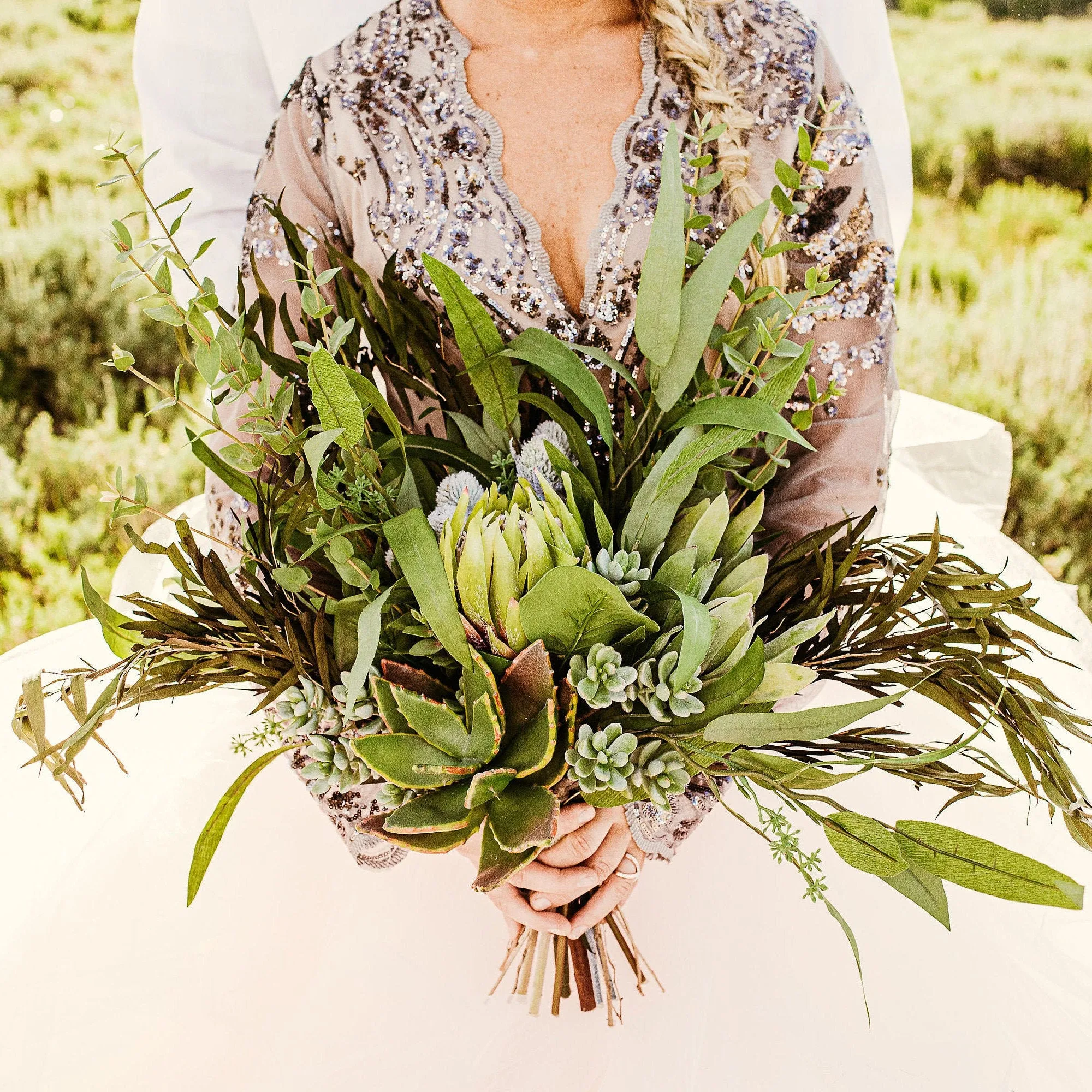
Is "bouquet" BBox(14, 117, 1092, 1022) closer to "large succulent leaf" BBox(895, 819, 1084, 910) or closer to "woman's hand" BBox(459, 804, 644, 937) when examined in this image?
"large succulent leaf" BBox(895, 819, 1084, 910)

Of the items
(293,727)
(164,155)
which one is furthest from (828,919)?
(164,155)

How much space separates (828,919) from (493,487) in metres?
0.59

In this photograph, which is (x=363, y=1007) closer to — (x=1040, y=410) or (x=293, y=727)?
(x=293, y=727)

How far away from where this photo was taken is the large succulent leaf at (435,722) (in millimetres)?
633

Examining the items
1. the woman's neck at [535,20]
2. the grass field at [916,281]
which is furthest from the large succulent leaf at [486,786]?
the grass field at [916,281]

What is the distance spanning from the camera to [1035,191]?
3727mm

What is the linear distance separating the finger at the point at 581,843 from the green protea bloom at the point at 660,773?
0.17 m

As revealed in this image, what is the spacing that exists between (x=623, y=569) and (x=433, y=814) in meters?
0.20

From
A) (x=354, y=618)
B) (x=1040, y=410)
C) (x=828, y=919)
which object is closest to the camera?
(x=354, y=618)

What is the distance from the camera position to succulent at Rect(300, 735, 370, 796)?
71cm

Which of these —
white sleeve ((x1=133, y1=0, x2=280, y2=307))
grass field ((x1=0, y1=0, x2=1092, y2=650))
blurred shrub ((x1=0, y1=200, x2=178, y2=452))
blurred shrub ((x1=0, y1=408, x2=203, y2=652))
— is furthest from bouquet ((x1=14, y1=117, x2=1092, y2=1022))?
blurred shrub ((x1=0, y1=200, x2=178, y2=452))

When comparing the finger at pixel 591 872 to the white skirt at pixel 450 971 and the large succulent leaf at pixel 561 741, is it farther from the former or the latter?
the large succulent leaf at pixel 561 741

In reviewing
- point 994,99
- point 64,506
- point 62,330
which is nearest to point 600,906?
point 64,506

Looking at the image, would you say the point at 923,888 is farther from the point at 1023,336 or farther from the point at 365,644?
the point at 1023,336
